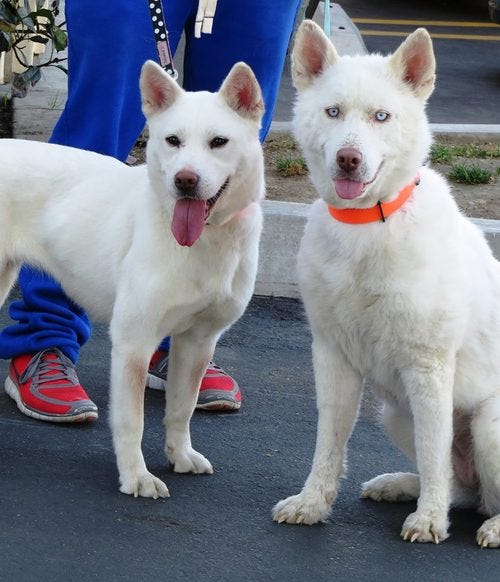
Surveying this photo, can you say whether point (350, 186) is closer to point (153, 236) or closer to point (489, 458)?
point (153, 236)

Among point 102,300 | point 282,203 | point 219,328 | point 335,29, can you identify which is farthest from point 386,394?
point 335,29

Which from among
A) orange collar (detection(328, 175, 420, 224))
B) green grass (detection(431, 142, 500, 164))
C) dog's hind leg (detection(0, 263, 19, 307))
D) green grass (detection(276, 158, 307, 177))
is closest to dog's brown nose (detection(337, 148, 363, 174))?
orange collar (detection(328, 175, 420, 224))

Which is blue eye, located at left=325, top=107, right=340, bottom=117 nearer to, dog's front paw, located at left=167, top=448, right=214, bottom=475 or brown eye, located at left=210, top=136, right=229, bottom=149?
brown eye, located at left=210, top=136, right=229, bottom=149

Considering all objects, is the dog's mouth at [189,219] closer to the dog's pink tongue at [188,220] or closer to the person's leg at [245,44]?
the dog's pink tongue at [188,220]

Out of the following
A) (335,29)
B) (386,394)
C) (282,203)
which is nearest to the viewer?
(386,394)

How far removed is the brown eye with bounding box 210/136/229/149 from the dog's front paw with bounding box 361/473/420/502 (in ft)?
4.00

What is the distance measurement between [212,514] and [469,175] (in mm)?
4090

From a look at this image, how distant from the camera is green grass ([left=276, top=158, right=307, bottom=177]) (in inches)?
289

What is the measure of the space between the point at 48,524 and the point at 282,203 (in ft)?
10.1

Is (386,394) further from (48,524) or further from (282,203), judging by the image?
(282,203)

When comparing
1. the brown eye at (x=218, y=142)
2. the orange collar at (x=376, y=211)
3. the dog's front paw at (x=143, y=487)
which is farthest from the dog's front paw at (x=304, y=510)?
the brown eye at (x=218, y=142)

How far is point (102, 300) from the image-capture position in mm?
4164

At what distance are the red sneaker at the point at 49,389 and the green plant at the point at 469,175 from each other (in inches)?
136

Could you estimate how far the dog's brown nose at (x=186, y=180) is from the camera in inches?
143
